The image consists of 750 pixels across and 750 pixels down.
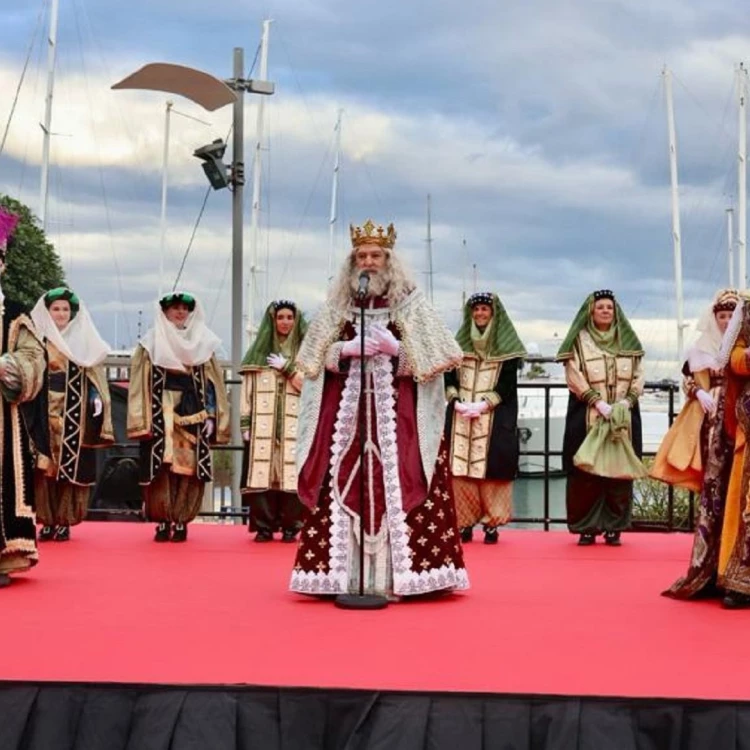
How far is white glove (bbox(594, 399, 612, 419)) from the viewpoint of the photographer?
744 cm

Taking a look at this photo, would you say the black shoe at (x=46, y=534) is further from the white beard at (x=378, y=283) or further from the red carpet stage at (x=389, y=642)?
the white beard at (x=378, y=283)

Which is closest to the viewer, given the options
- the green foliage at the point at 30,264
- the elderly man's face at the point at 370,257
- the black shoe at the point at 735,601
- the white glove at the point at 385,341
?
the black shoe at the point at 735,601

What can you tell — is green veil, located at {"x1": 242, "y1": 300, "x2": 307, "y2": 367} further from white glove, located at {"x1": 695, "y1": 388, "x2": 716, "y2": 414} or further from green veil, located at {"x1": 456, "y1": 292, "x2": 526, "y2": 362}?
white glove, located at {"x1": 695, "y1": 388, "x2": 716, "y2": 414}

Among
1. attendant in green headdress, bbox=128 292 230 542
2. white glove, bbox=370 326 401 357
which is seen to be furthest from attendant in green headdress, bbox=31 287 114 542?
white glove, bbox=370 326 401 357

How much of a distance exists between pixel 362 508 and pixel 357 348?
27.4 inches

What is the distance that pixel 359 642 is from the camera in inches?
174

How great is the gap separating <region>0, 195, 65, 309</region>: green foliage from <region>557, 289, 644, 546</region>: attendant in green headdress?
11.4 m

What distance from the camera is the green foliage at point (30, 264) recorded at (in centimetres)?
1750

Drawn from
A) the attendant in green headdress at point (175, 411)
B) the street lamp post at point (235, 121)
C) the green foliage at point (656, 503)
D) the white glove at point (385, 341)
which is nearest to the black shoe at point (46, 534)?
the attendant in green headdress at point (175, 411)

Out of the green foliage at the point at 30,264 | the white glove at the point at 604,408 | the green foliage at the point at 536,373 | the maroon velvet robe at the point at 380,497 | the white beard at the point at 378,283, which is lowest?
the maroon velvet robe at the point at 380,497

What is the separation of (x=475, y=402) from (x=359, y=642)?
3.52 m

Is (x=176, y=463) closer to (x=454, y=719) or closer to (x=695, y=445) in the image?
(x=695, y=445)

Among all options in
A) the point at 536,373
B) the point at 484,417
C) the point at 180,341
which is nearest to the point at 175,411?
the point at 180,341

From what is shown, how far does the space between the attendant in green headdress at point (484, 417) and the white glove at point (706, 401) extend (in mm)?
1559
